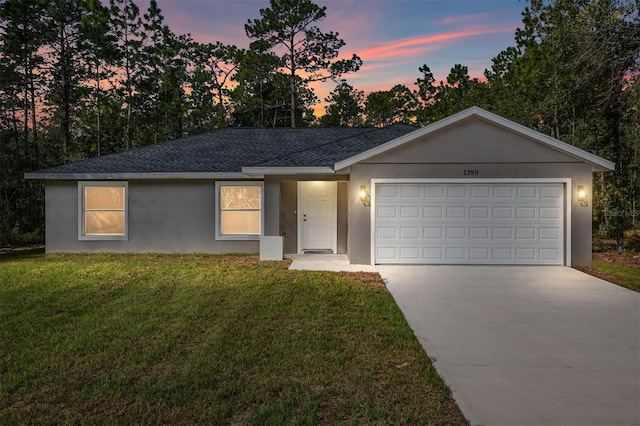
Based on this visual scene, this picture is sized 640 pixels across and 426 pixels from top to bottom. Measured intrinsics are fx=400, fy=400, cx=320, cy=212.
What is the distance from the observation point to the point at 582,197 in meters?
9.51

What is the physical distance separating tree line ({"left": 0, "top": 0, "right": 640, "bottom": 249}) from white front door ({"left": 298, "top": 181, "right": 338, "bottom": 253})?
7355mm

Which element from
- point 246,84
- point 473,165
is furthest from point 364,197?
point 246,84

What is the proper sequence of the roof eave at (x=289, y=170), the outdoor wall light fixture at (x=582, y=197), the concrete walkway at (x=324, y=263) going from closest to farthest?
the concrete walkway at (x=324, y=263) < the outdoor wall light fixture at (x=582, y=197) < the roof eave at (x=289, y=170)

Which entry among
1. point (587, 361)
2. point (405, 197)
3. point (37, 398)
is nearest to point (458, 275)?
point (405, 197)

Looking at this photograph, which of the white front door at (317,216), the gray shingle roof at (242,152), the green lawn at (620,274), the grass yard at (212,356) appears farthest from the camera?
the white front door at (317,216)

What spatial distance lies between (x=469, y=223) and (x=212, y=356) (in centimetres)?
749

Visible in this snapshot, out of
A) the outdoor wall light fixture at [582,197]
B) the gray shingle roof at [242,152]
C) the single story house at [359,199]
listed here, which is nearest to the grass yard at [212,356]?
the single story house at [359,199]

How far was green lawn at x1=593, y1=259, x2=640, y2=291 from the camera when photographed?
8.03 m

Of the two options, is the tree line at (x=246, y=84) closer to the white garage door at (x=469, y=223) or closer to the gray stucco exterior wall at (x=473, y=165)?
the gray stucco exterior wall at (x=473, y=165)

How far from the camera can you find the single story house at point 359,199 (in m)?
9.64

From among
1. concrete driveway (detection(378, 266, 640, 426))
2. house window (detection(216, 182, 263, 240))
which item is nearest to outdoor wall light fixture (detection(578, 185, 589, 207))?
concrete driveway (detection(378, 266, 640, 426))

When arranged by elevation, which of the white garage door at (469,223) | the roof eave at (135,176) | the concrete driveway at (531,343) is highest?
the roof eave at (135,176)

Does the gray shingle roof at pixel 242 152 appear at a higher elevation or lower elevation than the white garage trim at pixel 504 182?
higher

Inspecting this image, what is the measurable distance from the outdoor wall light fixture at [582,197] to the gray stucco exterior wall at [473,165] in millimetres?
87
